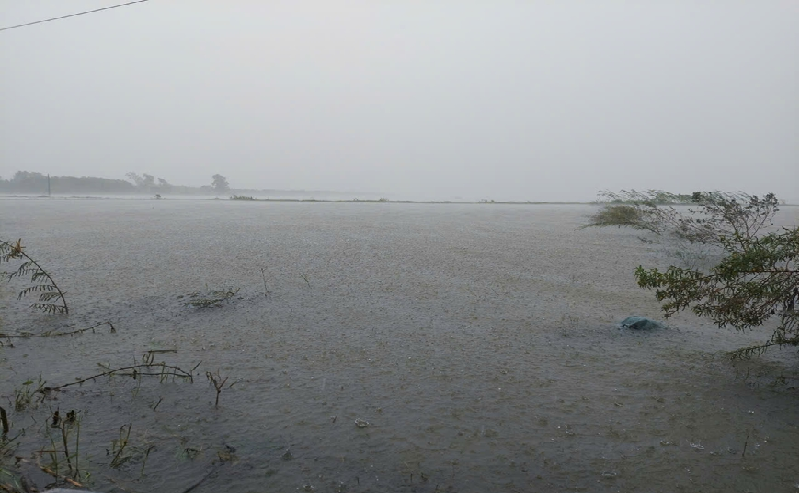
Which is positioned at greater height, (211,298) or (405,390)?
(211,298)

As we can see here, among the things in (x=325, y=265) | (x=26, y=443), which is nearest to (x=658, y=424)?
(x=26, y=443)

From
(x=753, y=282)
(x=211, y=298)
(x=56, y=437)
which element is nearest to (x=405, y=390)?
(x=56, y=437)

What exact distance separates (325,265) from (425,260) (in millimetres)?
1463

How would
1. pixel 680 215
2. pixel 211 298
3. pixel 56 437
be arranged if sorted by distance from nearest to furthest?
pixel 56 437 < pixel 211 298 < pixel 680 215

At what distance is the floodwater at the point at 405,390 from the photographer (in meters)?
1.94

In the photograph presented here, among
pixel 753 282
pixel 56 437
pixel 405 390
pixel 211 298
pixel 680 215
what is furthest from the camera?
pixel 680 215

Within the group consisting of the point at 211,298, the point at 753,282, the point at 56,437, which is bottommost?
the point at 56,437

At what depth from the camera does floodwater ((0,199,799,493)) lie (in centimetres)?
194

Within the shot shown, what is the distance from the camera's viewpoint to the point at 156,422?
2266 mm

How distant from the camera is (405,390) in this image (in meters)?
2.66

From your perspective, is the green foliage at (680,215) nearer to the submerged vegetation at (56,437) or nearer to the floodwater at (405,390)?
the floodwater at (405,390)

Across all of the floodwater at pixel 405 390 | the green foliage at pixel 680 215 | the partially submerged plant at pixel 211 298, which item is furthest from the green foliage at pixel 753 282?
the partially submerged plant at pixel 211 298

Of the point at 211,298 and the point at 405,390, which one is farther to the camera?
the point at 211,298

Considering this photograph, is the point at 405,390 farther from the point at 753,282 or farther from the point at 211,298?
the point at 211,298
